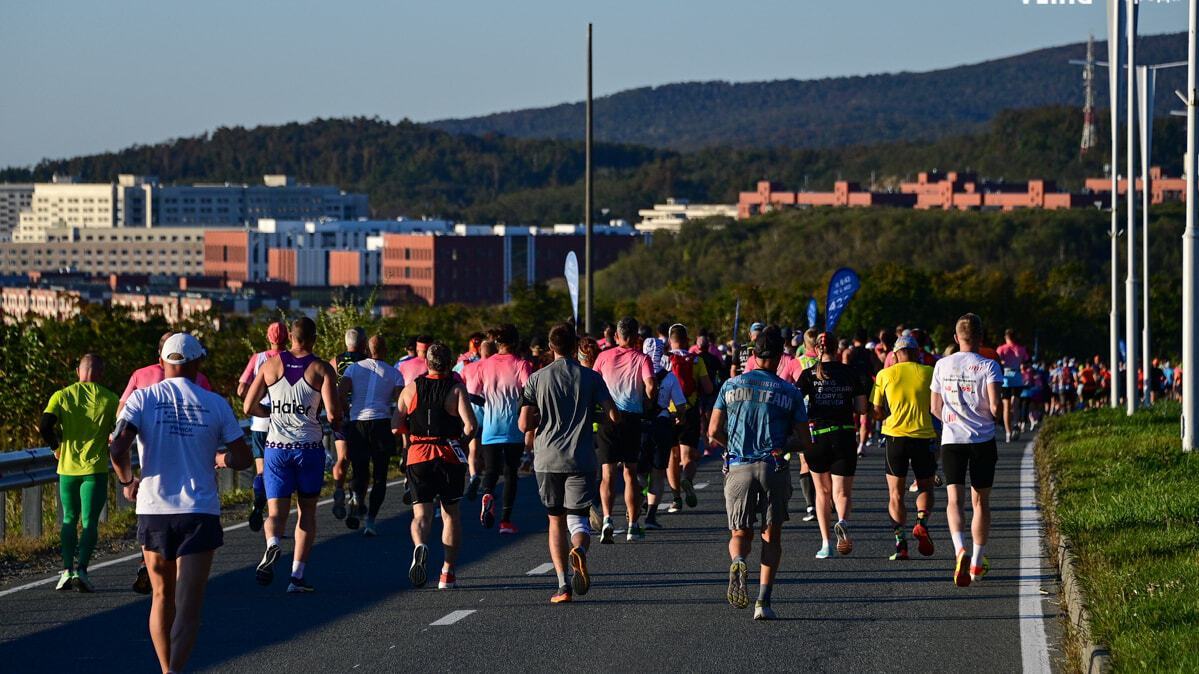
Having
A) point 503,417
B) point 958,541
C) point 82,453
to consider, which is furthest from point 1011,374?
point 82,453

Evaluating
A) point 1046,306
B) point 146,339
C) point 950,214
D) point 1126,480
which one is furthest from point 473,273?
point 1126,480

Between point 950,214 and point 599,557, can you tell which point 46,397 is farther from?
point 950,214

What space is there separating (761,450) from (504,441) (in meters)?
4.86

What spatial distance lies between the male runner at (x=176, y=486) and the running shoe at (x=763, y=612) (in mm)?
3628

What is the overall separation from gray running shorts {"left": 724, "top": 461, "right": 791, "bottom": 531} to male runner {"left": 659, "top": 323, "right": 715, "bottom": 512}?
495 centimetres

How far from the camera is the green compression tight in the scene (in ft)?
42.0

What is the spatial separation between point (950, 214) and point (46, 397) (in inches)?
5620

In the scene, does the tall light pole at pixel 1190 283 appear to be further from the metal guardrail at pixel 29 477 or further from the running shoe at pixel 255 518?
the metal guardrail at pixel 29 477

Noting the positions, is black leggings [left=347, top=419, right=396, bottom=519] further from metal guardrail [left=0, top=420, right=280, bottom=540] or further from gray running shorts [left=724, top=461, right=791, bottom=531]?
gray running shorts [left=724, top=461, right=791, bottom=531]

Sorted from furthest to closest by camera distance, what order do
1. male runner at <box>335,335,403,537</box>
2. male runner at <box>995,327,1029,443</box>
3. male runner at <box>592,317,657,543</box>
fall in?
male runner at <box>995,327,1029,443</box>
male runner at <box>335,335,403,537</box>
male runner at <box>592,317,657,543</box>

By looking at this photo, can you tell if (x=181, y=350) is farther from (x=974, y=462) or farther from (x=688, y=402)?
(x=688, y=402)

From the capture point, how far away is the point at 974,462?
42.3 ft

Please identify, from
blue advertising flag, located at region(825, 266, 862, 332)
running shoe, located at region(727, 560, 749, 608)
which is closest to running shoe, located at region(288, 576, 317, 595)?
running shoe, located at region(727, 560, 749, 608)

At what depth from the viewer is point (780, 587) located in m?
12.6
